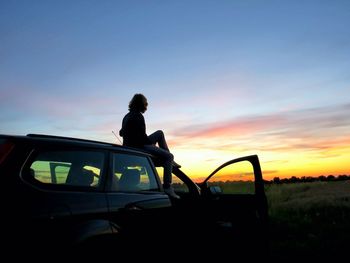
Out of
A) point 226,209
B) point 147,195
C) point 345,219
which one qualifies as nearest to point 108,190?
point 147,195

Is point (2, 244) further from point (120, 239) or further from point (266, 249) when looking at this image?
point (266, 249)

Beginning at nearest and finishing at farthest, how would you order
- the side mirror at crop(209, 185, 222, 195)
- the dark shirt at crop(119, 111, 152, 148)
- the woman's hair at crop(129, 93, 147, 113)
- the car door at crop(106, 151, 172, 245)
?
the car door at crop(106, 151, 172, 245) < the side mirror at crop(209, 185, 222, 195) < the dark shirt at crop(119, 111, 152, 148) < the woman's hair at crop(129, 93, 147, 113)

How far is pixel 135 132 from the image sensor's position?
6723 mm

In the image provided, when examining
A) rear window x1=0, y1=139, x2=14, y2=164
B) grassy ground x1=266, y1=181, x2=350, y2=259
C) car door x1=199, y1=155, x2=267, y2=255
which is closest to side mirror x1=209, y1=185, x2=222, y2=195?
Answer: car door x1=199, y1=155, x2=267, y2=255

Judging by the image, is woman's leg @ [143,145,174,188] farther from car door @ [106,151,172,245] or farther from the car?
car door @ [106,151,172,245]

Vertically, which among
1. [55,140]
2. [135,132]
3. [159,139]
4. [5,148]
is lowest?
[5,148]

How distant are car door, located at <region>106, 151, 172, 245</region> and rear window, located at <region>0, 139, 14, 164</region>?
3.20 feet

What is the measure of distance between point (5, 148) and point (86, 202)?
77cm

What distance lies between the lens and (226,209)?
6086 mm

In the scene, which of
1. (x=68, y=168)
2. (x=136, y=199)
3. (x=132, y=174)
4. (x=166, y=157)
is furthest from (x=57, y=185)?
(x=166, y=157)

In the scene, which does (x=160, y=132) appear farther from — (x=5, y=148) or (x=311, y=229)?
(x=311, y=229)

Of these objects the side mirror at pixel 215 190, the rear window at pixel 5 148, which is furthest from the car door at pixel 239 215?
the rear window at pixel 5 148

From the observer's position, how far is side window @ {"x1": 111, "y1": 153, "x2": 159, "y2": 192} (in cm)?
429

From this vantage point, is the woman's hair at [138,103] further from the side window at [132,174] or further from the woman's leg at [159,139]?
the side window at [132,174]
